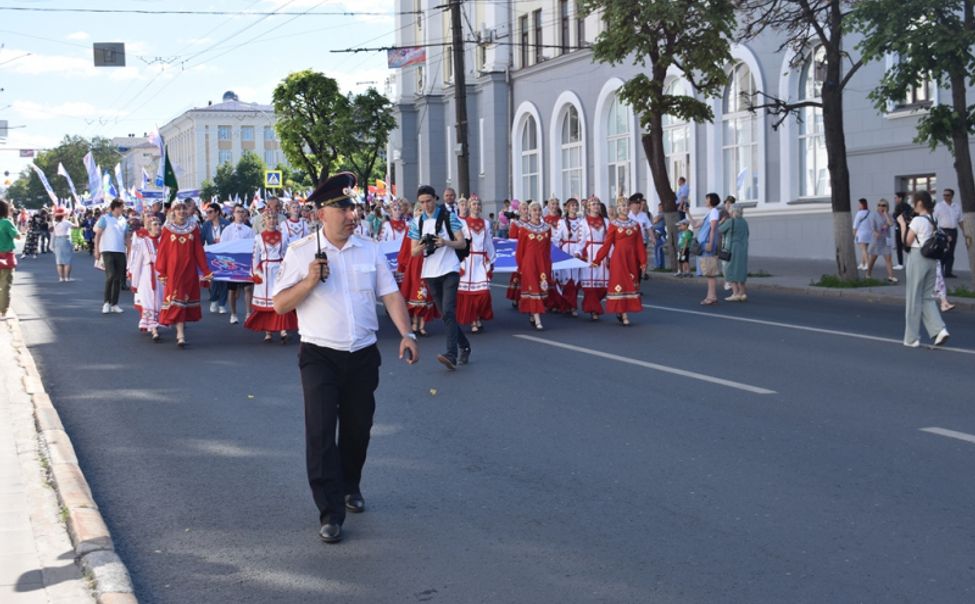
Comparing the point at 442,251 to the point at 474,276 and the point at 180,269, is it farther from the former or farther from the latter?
the point at 180,269

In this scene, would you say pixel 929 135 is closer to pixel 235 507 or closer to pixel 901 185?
pixel 901 185

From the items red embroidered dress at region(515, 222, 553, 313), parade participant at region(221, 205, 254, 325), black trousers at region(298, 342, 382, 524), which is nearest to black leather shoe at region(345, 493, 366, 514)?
black trousers at region(298, 342, 382, 524)

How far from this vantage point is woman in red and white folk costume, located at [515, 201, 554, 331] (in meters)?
16.7

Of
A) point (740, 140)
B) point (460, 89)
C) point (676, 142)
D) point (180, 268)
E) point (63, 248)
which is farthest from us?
point (676, 142)

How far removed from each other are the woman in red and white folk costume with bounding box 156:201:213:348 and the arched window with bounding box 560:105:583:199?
30.8 metres

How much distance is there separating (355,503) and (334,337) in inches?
40.6

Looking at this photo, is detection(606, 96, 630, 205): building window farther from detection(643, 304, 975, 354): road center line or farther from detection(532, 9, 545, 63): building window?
detection(643, 304, 975, 354): road center line

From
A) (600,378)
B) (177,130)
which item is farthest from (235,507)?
(177,130)

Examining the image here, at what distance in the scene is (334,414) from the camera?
6.46 metres

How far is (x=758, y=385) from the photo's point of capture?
36.0ft

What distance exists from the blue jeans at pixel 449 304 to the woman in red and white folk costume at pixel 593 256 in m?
4.57

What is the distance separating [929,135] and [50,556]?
17086 millimetres

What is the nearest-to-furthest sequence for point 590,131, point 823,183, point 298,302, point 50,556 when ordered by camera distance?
point 50,556, point 298,302, point 823,183, point 590,131

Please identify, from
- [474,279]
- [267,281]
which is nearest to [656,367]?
[474,279]
